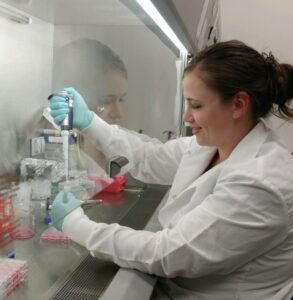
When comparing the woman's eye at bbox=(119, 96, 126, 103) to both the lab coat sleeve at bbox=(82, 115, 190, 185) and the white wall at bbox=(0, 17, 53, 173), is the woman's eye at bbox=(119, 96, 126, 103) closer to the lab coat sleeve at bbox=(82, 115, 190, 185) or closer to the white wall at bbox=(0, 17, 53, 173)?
the lab coat sleeve at bbox=(82, 115, 190, 185)

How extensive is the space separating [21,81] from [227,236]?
90 cm

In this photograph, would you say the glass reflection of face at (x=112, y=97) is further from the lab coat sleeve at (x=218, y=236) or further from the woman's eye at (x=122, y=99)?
the lab coat sleeve at (x=218, y=236)

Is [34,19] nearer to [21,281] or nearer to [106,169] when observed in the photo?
[106,169]

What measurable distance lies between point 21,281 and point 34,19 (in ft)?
2.96

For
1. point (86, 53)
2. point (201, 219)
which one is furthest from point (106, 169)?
point (201, 219)

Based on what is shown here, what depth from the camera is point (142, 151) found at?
175 centimetres

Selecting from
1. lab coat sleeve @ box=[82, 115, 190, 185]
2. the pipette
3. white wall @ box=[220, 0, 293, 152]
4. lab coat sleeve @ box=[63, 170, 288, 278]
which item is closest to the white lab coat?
lab coat sleeve @ box=[63, 170, 288, 278]

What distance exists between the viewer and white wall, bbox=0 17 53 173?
124 centimetres

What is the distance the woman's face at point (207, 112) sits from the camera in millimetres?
1082

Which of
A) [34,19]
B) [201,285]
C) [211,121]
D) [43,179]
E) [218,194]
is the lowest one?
[201,285]

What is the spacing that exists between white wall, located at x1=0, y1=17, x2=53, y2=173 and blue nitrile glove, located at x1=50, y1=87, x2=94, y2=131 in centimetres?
12

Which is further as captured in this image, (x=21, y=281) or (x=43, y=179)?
(x=43, y=179)

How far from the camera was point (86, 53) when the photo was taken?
4.62ft

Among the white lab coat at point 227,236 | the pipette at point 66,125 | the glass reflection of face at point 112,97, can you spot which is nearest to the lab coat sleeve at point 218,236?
the white lab coat at point 227,236
